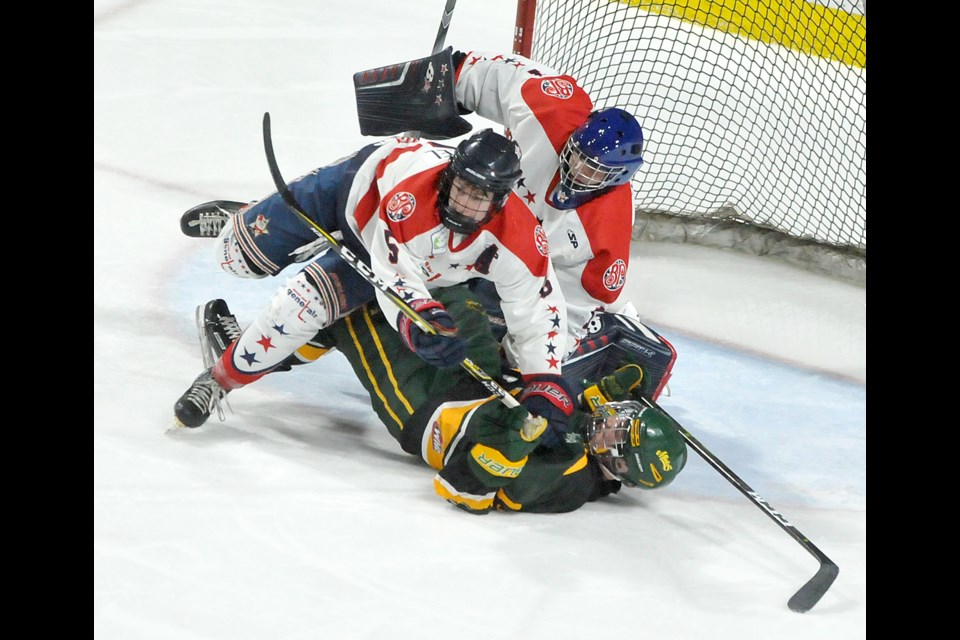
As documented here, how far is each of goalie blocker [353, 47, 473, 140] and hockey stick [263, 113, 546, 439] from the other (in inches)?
21.7

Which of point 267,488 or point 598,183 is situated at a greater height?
point 598,183

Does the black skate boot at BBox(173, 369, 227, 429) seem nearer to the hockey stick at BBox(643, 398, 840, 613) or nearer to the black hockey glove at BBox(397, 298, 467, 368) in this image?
the black hockey glove at BBox(397, 298, 467, 368)

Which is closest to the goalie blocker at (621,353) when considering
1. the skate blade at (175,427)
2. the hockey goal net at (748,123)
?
the skate blade at (175,427)

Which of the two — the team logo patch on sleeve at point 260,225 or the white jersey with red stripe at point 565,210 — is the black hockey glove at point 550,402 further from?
the team logo patch on sleeve at point 260,225

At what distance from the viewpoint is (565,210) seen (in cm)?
362

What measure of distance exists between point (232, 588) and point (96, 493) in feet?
1.53

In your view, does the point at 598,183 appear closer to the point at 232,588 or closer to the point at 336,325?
the point at 336,325

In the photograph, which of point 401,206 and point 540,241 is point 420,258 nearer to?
point 401,206

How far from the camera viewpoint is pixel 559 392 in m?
3.15

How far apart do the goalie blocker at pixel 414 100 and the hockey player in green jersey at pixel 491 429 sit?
1.80ft

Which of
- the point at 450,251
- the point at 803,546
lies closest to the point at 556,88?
the point at 450,251

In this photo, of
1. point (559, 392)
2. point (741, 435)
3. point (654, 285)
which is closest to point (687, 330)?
point (654, 285)

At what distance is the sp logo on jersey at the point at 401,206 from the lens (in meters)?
3.09

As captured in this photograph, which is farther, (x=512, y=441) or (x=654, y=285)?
(x=654, y=285)
